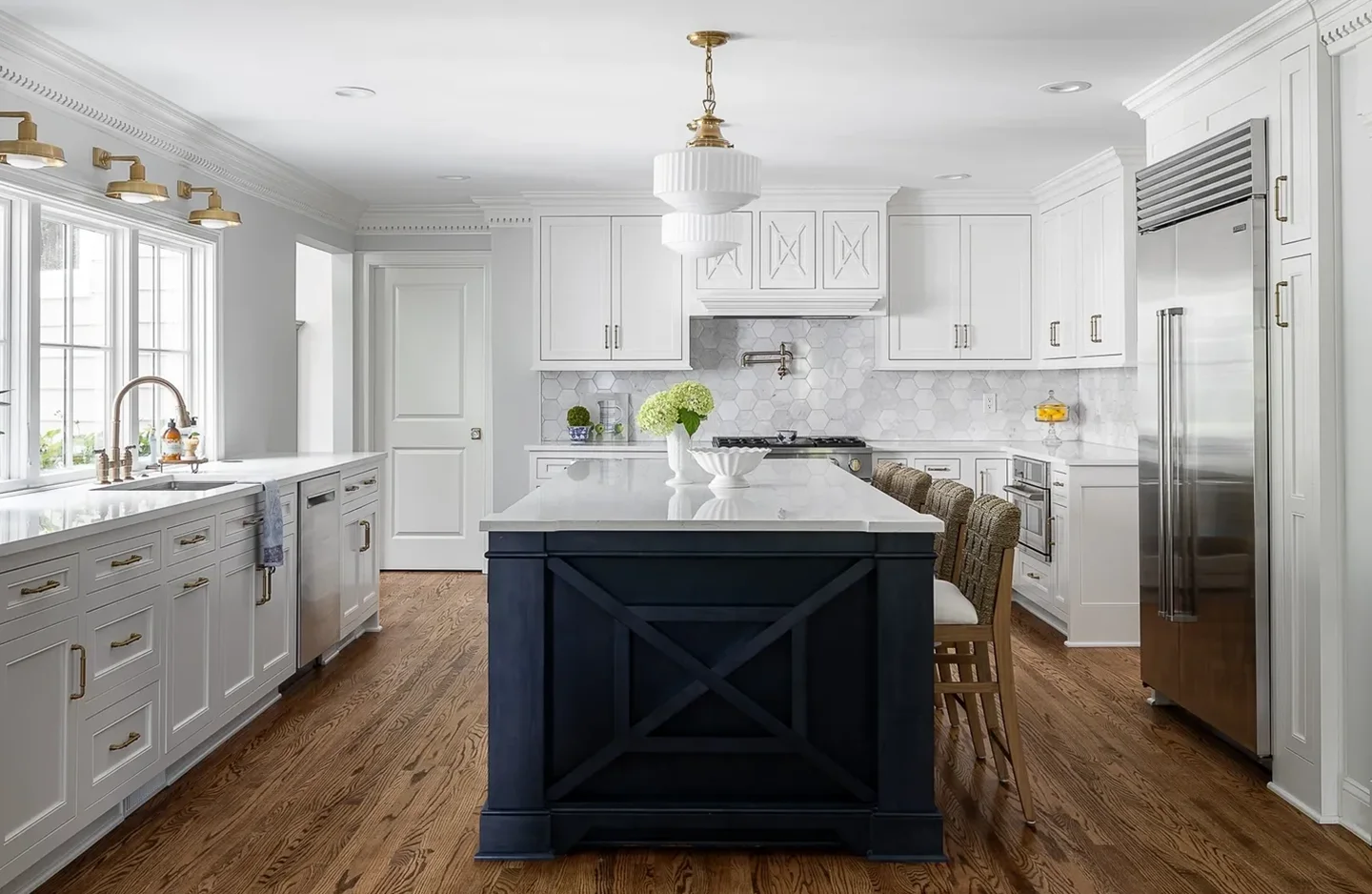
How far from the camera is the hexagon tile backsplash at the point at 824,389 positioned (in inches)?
270

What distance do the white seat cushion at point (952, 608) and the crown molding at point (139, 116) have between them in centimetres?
351

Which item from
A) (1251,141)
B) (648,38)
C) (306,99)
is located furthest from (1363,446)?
(306,99)

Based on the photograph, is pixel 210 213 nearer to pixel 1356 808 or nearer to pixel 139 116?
pixel 139 116

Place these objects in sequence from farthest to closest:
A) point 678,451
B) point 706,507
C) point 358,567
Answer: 1. point 358,567
2. point 678,451
3. point 706,507

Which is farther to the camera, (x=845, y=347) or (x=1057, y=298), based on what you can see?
(x=845, y=347)

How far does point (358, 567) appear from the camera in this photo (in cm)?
522

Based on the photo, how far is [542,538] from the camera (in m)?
2.88

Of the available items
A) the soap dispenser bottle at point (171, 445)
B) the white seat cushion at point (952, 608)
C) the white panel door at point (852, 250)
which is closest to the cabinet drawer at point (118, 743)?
the soap dispenser bottle at point (171, 445)

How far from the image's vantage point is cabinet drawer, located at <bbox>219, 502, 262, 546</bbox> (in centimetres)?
372

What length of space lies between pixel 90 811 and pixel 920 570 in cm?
242

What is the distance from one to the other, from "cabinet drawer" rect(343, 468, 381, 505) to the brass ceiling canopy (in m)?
2.52

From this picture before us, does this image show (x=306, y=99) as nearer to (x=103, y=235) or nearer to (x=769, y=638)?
(x=103, y=235)

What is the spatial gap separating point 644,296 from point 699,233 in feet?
8.69

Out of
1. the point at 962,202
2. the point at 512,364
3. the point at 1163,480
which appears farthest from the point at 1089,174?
the point at 512,364
